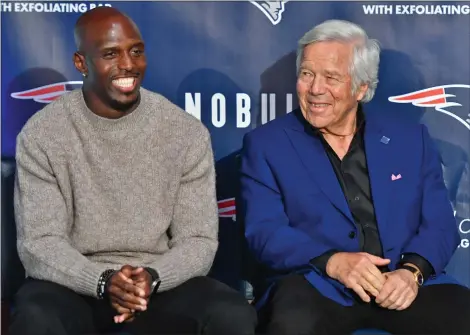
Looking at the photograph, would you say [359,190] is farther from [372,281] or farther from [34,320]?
[34,320]

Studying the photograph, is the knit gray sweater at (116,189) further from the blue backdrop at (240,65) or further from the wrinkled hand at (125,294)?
the blue backdrop at (240,65)

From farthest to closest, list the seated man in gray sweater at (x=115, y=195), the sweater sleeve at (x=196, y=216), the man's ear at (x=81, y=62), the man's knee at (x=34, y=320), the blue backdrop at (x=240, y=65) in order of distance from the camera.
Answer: the blue backdrop at (x=240, y=65) < the man's ear at (x=81, y=62) < the sweater sleeve at (x=196, y=216) < the seated man in gray sweater at (x=115, y=195) < the man's knee at (x=34, y=320)

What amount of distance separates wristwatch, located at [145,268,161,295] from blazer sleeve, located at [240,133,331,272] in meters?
0.38

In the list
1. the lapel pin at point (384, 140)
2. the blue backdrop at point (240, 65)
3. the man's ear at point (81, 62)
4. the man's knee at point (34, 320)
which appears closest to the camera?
the man's knee at point (34, 320)

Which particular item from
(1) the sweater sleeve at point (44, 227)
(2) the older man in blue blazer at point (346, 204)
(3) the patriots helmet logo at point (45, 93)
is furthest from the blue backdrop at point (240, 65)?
(1) the sweater sleeve at point (44, 227)

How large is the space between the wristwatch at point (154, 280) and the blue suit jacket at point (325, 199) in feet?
1.24

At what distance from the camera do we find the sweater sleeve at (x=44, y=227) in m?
3.17

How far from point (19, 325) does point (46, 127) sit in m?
0.67

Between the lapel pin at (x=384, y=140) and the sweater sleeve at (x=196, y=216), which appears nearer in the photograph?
the sweater sleeve at (x=196, y=216)

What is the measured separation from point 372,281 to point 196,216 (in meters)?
0.60

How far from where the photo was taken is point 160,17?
390 cm

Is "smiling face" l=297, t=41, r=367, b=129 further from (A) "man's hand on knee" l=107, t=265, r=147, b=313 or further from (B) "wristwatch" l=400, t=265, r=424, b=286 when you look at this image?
(A) "man's hand on knee" l=107, t=265, r=147, b=313

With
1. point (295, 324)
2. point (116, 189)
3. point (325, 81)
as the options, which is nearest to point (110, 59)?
point (116, 189)

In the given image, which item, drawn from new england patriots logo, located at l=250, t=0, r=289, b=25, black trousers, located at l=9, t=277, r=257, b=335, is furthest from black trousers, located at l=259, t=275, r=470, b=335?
new england patriots logo, located at l=250, t=0, r=289, b=25
